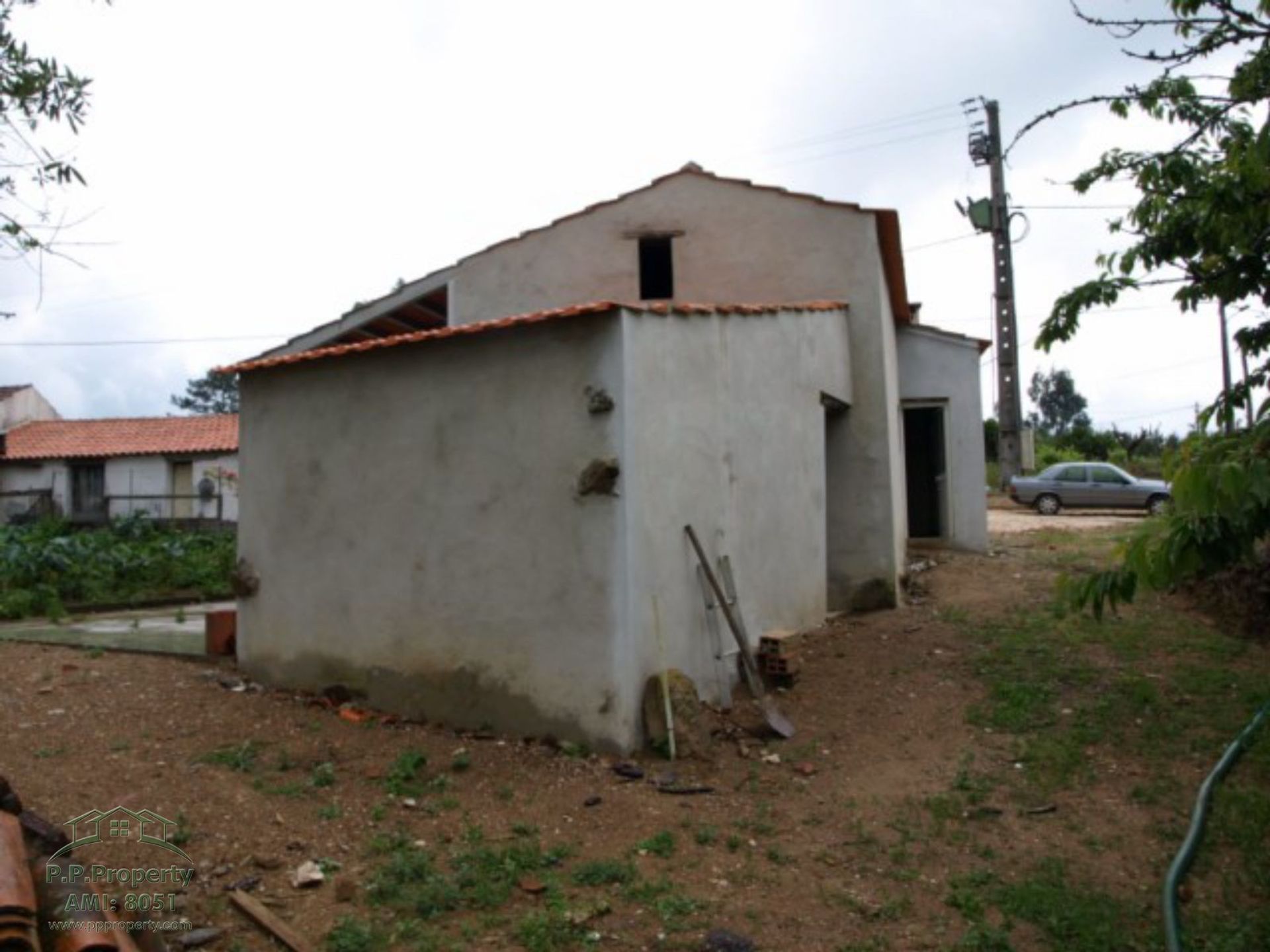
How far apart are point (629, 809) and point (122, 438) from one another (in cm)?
2921

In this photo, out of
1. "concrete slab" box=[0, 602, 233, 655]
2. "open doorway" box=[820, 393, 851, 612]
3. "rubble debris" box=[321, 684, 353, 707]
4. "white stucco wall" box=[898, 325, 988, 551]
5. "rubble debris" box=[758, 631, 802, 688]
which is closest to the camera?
"rubble debris" box=[321, 684, 353, 707]

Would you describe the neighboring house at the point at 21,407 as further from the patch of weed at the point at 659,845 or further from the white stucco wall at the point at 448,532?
the patch of weed at the point at 659,845

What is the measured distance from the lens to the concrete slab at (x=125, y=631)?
8781mm

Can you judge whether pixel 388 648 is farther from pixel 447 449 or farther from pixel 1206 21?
pixel 1206 21

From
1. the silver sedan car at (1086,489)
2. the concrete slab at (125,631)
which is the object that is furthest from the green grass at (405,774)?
the silver sedan car at (1086,489)

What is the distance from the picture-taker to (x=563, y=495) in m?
5.95

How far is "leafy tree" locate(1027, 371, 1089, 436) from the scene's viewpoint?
69000mm

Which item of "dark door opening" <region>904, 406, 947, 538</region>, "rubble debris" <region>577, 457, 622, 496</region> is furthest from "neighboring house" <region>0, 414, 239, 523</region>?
"rubble debris" <region>577, 457, 622, 496</region>

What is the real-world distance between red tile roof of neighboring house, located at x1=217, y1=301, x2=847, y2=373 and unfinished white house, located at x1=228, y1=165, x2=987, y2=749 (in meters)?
0.02

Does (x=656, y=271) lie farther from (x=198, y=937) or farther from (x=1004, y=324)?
(x=1004, y=324)

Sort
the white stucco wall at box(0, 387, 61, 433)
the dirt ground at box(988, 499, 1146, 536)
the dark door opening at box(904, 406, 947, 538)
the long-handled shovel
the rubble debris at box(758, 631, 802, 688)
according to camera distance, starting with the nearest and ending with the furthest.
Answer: the long-handled shovel
the rubble debris at box(758, 631, 802, 688)
the dark door opening at box(904, 406, 947, 538)
the dirt ground at box(988, 499, 1146, 536)
the white stucco wall at box(0, 387, 61, 433)

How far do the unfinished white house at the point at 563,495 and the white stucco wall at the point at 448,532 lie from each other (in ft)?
0.06

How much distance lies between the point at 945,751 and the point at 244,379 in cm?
653

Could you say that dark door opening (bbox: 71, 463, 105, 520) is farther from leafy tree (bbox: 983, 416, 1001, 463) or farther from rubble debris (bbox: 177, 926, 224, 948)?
leafy tree (bbox: 983, 416, 1001, 463)
